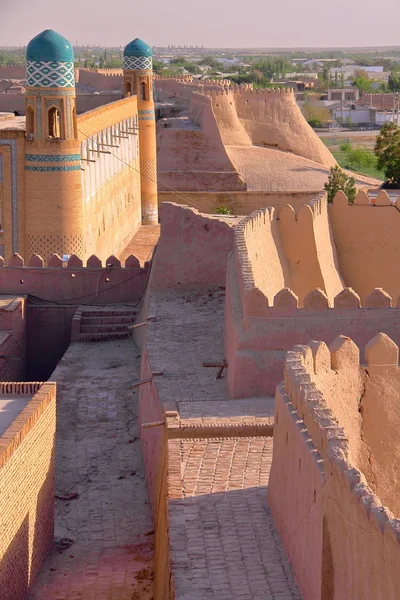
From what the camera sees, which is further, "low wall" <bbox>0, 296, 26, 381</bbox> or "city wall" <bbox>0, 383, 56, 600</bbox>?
"low wall" <bbox>0, 296, 26, 381</bbox>

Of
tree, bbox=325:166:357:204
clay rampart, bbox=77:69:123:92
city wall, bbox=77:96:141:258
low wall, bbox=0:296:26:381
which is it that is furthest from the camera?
clay rampart, bbox=77:69:123:92

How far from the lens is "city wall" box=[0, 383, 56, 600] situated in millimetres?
9703

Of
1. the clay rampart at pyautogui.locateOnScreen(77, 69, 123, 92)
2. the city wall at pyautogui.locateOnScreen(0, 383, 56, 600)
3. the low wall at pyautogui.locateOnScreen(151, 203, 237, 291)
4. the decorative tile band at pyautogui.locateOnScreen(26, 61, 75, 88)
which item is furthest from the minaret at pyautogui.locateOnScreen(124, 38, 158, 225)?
the city wall at pyautogui.locateOnScreen(0, 383, 56, 600)

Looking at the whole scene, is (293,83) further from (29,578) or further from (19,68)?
(29,578)

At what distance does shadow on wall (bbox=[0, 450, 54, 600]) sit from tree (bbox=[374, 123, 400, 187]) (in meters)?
30.0

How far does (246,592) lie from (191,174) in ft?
103

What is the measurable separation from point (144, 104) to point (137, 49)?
1.44 meters

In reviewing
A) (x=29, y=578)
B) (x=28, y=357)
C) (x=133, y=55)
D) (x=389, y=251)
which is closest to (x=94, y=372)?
(x=28, y=357)

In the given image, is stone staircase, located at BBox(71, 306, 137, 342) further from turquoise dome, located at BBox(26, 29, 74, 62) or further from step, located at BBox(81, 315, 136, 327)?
turquoise dome, located at BBox(26, 29, 74, 62)

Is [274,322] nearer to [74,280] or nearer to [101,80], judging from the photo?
[74,280]

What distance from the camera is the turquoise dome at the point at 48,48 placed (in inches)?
910

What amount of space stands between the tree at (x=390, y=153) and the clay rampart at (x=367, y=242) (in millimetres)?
23514

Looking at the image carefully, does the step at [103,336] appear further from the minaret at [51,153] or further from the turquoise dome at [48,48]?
the turquoise dome at [48,48]

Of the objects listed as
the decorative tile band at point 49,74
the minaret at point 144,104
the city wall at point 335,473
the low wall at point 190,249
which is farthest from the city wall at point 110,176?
the city wall at point 335,473
